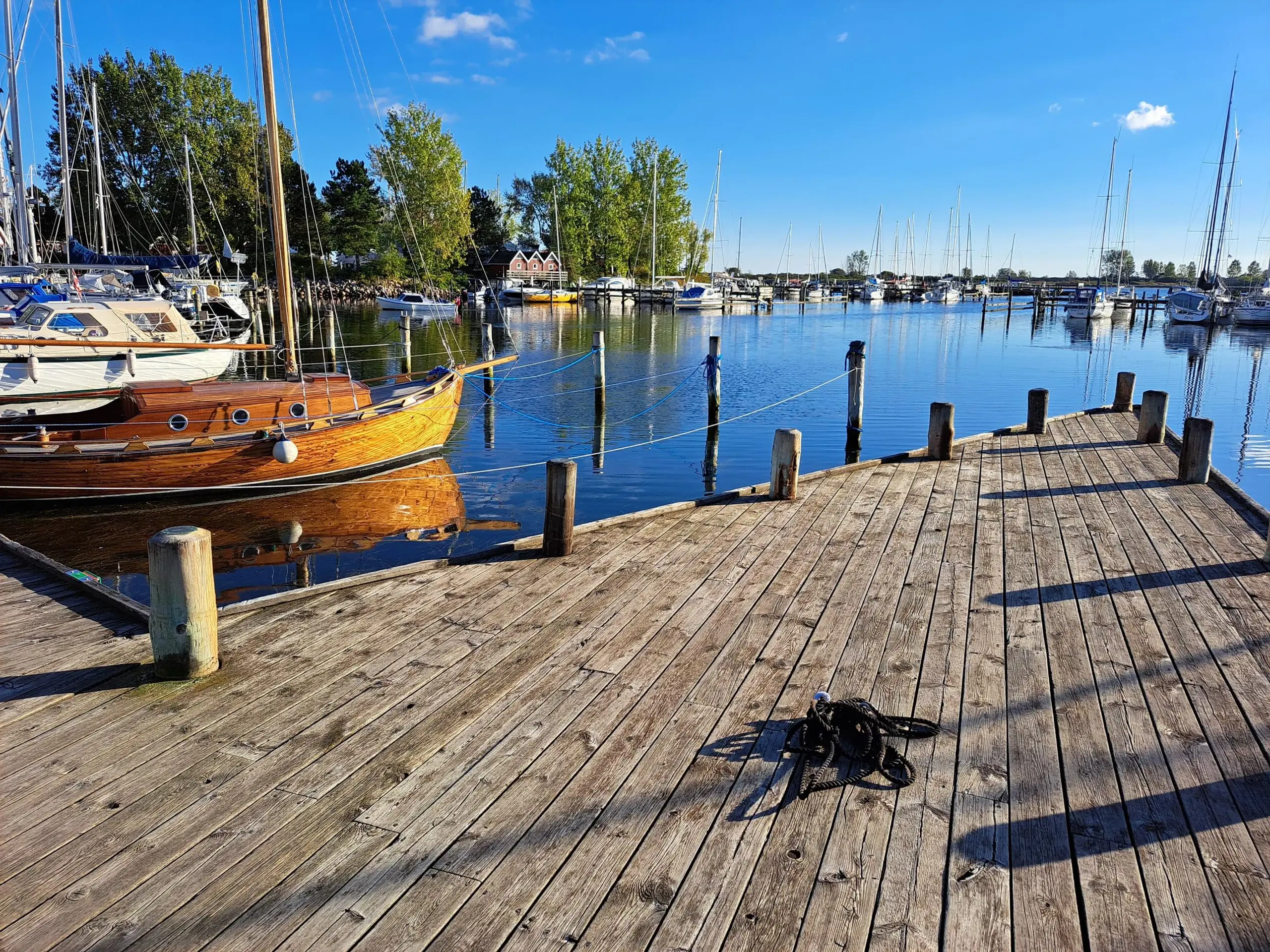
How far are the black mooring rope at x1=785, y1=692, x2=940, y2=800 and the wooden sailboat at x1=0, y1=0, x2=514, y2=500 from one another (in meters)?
10.2

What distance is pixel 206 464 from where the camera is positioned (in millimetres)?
12062

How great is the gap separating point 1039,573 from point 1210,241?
6799 cm

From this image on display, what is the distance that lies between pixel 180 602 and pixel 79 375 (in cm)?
1758

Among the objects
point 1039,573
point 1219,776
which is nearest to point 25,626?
point 1219,776

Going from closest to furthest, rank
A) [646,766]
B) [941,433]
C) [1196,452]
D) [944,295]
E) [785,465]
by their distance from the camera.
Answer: [646,766] → [785,465] → [1196,452] → [941,433] → [944,295]

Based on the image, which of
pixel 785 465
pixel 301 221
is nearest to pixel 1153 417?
pixel 785 465

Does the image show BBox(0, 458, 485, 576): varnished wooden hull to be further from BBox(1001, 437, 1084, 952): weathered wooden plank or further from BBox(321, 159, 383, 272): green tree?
BBox(321, 159, 383, 272): green tree

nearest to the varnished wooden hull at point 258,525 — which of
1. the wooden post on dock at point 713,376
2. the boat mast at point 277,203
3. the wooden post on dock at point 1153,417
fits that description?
the boat mast at point 277,203

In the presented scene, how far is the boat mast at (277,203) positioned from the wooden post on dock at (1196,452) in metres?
12.2

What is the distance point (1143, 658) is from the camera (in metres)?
4.84

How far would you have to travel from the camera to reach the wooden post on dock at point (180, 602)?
4.37 meters

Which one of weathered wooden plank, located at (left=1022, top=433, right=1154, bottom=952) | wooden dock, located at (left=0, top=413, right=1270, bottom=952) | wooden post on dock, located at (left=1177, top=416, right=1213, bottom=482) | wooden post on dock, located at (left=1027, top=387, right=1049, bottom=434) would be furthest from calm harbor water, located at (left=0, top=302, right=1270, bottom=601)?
weathered wooden plank, located at (left=1022, top=433, right=1154, bottom=952)

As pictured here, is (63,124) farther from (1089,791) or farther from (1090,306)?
(1090,306)

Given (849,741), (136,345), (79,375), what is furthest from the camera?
(79,375)
